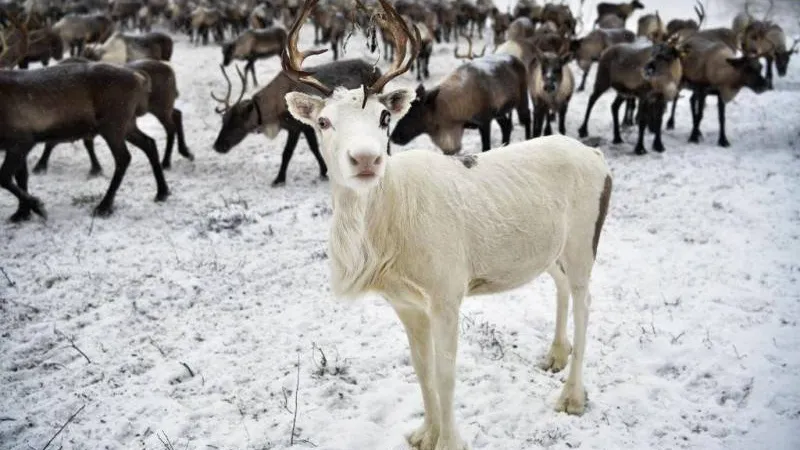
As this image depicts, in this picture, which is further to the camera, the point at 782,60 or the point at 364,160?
the point at 782,60

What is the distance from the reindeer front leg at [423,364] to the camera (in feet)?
10.7

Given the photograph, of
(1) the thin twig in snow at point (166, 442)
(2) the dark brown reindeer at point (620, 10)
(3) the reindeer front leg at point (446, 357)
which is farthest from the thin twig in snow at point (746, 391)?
(2) the dark brown reindeer at point (620, 10)

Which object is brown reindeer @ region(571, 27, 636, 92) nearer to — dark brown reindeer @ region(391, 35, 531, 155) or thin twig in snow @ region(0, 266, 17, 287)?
dark brown reindeer @ region(391, 35, 531, 155)

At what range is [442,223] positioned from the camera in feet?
10.0

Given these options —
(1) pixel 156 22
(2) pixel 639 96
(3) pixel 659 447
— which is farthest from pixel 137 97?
(1) pixel 156 22

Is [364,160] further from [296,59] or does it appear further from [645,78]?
[645,78]

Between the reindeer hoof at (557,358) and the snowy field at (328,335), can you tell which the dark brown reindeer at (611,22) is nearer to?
the snowy field at (328,335)

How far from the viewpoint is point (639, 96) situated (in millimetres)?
10359

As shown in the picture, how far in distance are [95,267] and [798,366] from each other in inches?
252

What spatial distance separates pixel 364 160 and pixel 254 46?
51.8 ft

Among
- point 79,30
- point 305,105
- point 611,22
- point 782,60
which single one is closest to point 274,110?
point 305,105

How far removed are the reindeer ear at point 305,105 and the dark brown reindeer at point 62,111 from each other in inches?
205

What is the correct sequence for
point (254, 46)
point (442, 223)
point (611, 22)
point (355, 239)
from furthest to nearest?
point (611, 22) → point (254, 46) → point (442, 223) → point (355, 239)

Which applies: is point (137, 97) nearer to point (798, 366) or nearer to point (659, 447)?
point (659, 447)
